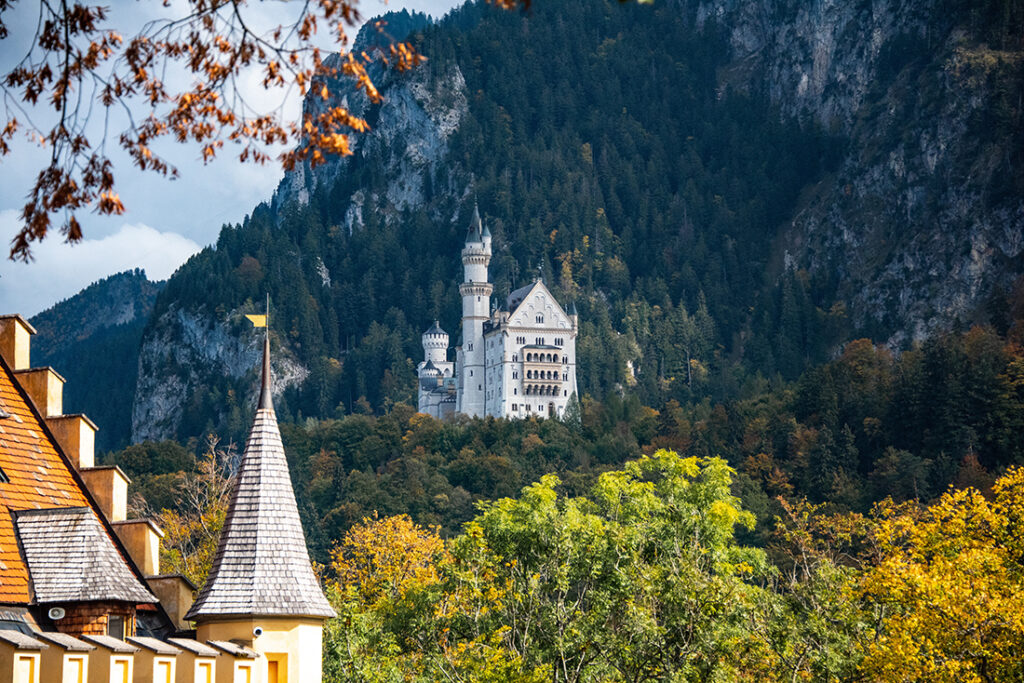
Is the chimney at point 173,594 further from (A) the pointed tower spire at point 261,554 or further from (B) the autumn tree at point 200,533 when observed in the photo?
(B) the autumn tree at point 200,533

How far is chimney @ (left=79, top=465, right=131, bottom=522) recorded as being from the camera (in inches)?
1325

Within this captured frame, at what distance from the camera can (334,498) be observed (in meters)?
173

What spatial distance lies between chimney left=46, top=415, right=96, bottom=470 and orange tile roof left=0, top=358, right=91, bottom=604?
257 millimetres

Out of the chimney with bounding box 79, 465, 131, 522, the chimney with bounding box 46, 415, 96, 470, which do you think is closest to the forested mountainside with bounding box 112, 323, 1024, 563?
the chimney with bounding box 46, 415, 96, 470

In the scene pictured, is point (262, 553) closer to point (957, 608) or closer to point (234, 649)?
point (234, 649)

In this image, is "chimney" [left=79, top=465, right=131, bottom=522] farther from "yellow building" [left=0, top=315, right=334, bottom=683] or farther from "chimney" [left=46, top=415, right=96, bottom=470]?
"chimney" [left=46, top=415, right=96, bottom=470]

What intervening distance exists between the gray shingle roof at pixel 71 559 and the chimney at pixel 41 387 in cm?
464

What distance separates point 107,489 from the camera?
3369cm

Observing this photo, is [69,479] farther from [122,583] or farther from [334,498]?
[334,498]

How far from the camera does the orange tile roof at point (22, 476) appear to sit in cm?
2941

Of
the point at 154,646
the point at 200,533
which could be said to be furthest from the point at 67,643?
the point at 200,533

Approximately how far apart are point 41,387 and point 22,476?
132 inches

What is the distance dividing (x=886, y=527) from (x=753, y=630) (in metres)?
6.72

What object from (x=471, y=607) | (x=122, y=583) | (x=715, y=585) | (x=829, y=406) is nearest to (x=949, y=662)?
(x=715, y=585)
